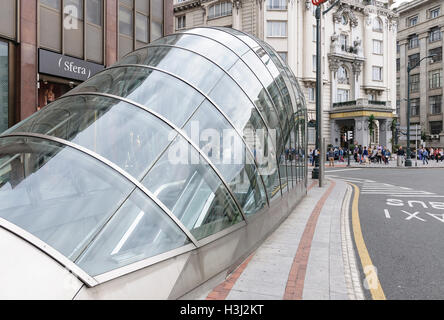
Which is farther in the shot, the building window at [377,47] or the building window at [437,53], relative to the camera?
the building window at [437,53]

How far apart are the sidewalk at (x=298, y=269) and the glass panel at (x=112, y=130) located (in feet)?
5.25

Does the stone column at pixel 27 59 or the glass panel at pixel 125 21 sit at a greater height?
the glass panel at pixel 125 21

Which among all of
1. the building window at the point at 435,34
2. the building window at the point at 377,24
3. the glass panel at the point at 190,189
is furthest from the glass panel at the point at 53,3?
the building window at the point at 435,34

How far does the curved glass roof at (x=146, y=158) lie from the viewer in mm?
2762

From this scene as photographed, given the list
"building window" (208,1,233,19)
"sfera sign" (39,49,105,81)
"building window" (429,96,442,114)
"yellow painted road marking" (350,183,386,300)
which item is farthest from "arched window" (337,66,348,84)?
"yellow painted road marking" (350,183,386,300)

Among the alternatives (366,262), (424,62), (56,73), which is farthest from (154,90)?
(424,62)

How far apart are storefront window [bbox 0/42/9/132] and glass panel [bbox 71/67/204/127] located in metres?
9.10

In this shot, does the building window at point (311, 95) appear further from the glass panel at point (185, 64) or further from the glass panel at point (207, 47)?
the glass panel at point (185, 64)

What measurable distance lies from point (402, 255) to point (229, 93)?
364 centimetres

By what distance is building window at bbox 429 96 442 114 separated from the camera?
6030 cm

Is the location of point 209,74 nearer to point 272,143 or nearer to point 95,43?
point 272,143

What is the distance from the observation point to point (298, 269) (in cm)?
418

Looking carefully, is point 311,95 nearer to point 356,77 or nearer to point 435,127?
point 356,77

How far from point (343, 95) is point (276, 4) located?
16.1 meters
